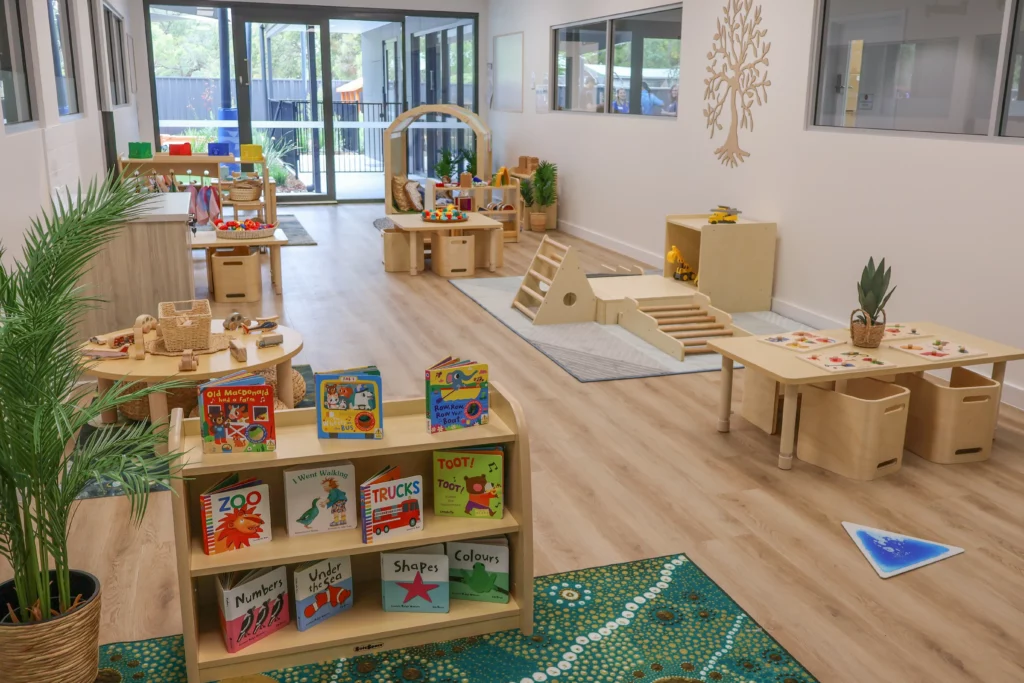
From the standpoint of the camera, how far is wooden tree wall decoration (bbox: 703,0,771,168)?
6.46 metres

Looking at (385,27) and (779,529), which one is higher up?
(385,27)

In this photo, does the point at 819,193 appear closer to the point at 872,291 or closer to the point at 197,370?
the point at 872,291

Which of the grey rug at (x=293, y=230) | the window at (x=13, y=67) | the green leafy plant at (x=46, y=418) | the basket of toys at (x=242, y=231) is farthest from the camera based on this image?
the grey rug at (x=293, y=230)

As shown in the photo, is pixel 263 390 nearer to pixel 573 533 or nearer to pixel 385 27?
pixel 573 533

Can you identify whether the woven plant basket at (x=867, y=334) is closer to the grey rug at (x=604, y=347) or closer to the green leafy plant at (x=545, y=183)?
the grey rug at (x=604, y=347)

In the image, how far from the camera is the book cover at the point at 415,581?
254cm

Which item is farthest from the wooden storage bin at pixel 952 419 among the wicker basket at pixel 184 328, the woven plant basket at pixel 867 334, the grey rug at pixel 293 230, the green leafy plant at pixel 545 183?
the green leafy plant at pixel 545 183

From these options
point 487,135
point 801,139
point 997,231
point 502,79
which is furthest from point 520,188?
point 997,231

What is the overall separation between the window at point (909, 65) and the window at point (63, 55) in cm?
485

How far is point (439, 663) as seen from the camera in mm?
2492

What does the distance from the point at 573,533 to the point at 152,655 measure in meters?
1.44

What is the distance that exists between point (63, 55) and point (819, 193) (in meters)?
5.18

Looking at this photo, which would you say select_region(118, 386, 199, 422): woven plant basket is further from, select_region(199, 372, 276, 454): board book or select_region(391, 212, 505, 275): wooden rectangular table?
select_region(391, 212, 505, 275): wooden rectangular table

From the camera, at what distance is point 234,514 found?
2393 mm
